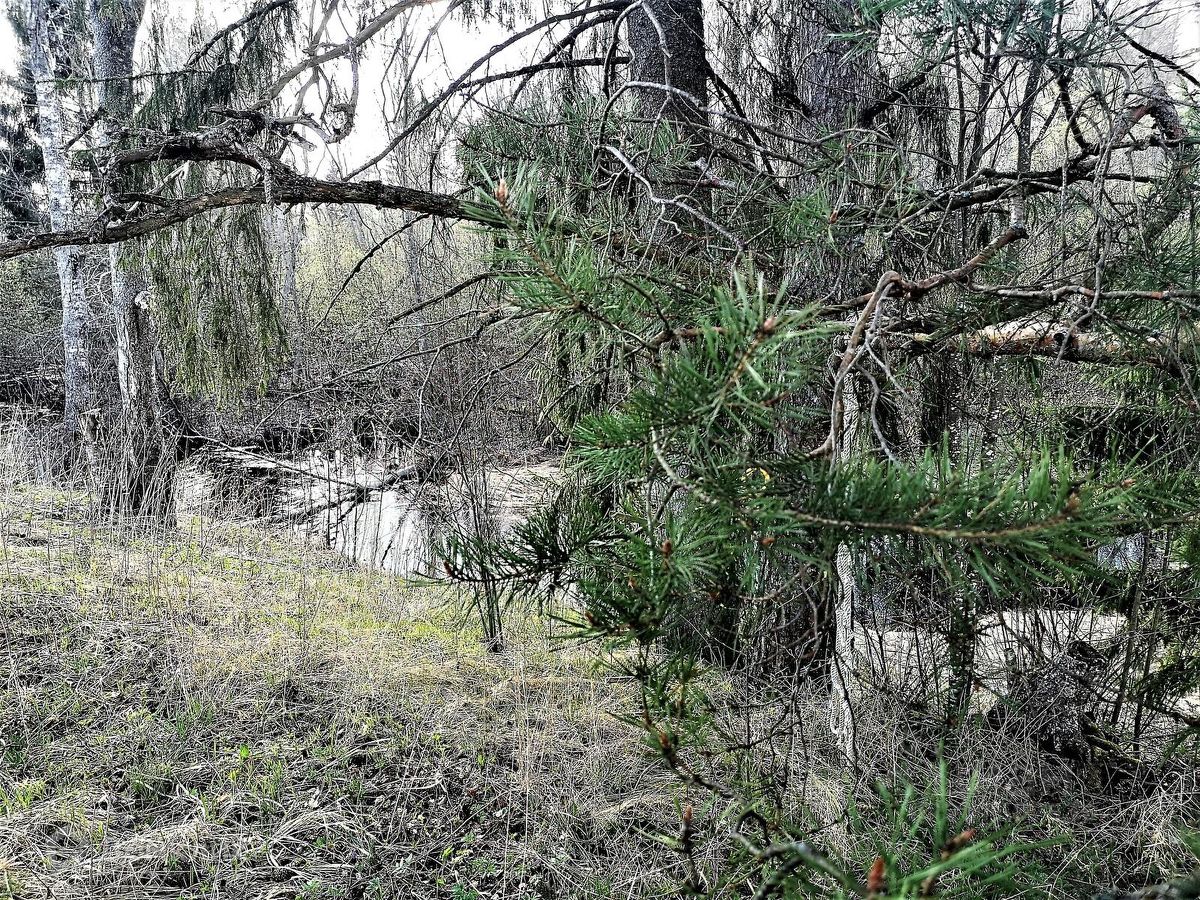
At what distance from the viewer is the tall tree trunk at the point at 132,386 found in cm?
450

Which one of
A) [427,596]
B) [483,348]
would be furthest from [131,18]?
[427,596]

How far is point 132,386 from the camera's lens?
5.08m

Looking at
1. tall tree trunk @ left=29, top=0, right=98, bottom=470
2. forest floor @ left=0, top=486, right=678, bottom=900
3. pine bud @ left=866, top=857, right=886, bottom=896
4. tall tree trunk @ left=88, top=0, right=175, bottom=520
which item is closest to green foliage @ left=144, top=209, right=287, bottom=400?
forest floor @ left=0, top=486, right=678, bottom=900

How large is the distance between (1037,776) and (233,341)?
2.58 m

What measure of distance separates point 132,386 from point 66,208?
1675 millimetres

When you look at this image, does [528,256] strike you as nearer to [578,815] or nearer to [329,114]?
[578,815]

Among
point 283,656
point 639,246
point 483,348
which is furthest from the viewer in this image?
point 483,348

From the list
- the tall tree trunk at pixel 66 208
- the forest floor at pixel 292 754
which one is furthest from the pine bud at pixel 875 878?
the tall tree trunk at pixel 66 208

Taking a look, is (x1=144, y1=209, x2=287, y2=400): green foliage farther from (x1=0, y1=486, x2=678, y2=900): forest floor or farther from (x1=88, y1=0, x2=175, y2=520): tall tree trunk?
(x1=88, y1=0, x2=175, y2=520): tall tree trunk

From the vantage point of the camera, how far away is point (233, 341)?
2.64m

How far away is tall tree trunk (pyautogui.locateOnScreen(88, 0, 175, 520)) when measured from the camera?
4.50 m

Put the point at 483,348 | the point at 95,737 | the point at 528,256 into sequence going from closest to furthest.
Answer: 1. the point at 528,256
2. the point at 95,737
3. the point at 483,348

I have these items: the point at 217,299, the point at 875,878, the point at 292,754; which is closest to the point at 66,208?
the point at 217,299

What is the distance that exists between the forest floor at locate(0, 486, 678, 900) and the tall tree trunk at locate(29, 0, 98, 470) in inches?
104
